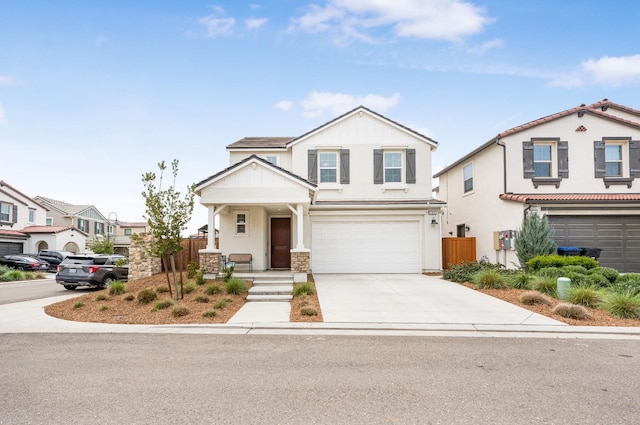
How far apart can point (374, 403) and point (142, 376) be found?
298cm

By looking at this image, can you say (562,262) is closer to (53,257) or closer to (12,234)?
(53,257)

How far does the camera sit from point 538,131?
15766 millimetres

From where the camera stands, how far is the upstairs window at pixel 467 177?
18953mm

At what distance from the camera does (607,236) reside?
49.1 feet

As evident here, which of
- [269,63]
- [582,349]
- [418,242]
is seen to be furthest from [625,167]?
[269,63]

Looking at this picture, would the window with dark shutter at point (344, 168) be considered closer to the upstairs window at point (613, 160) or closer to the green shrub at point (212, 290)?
the green shrub at point (212, 290)

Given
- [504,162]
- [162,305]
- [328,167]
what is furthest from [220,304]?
[504,162]

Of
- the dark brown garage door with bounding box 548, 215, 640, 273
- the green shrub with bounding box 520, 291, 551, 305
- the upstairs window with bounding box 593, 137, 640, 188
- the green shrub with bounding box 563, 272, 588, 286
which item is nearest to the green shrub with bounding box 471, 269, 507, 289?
the green shrub with bounding box 563, 272, 588, 286

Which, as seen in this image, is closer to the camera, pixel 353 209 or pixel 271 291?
pixel 271 291

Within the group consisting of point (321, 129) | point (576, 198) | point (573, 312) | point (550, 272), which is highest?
point (321, 129)

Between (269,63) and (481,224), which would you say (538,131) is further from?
(269,63)

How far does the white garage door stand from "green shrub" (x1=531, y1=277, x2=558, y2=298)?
223 inches

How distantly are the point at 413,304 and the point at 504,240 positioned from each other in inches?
306

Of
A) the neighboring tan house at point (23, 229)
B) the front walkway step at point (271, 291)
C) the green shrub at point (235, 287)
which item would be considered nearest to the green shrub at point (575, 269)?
the front walkway step at point (271, 291)
